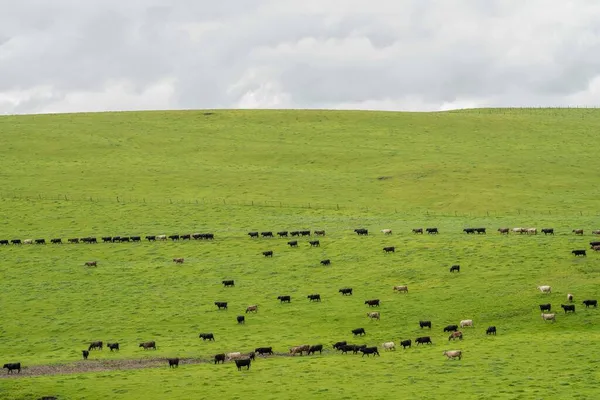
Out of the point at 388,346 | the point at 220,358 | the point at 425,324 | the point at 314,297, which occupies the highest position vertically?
the point at 314,297

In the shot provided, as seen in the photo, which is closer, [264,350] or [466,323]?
[264,350]

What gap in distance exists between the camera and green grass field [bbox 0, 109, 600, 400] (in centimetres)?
4141

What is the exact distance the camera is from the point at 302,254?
212 ft

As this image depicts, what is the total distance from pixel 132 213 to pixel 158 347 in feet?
107

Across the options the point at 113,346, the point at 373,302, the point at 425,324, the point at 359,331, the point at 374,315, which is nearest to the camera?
the point at 113,346

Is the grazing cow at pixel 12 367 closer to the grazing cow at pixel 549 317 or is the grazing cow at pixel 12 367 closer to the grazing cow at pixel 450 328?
the grazing cow at pixel 450 328

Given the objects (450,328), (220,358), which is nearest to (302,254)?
(450,328)

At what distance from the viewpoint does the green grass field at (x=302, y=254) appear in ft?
136

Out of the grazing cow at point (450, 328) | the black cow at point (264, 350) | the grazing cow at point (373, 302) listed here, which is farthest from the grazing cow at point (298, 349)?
the grazing cow at point (373, 302)

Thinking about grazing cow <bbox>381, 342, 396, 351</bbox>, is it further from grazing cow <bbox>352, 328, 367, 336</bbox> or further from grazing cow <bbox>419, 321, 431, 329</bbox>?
grazing cow <bbox>419, 321, 431, 329</bbox>

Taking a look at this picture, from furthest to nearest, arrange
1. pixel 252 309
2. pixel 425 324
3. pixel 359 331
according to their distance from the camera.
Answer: pixel 252 309 → pixel 425 324 → pixel 359 331

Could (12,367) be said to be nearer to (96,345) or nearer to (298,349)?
(96,345)

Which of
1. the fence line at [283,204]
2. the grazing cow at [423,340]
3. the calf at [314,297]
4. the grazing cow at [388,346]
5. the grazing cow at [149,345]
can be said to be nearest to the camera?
the grazing cow at [388,346]

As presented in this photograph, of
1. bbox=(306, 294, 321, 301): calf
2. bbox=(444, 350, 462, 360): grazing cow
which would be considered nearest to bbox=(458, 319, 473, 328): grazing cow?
bbox=(444, 350, 462, 360): grazing cow
